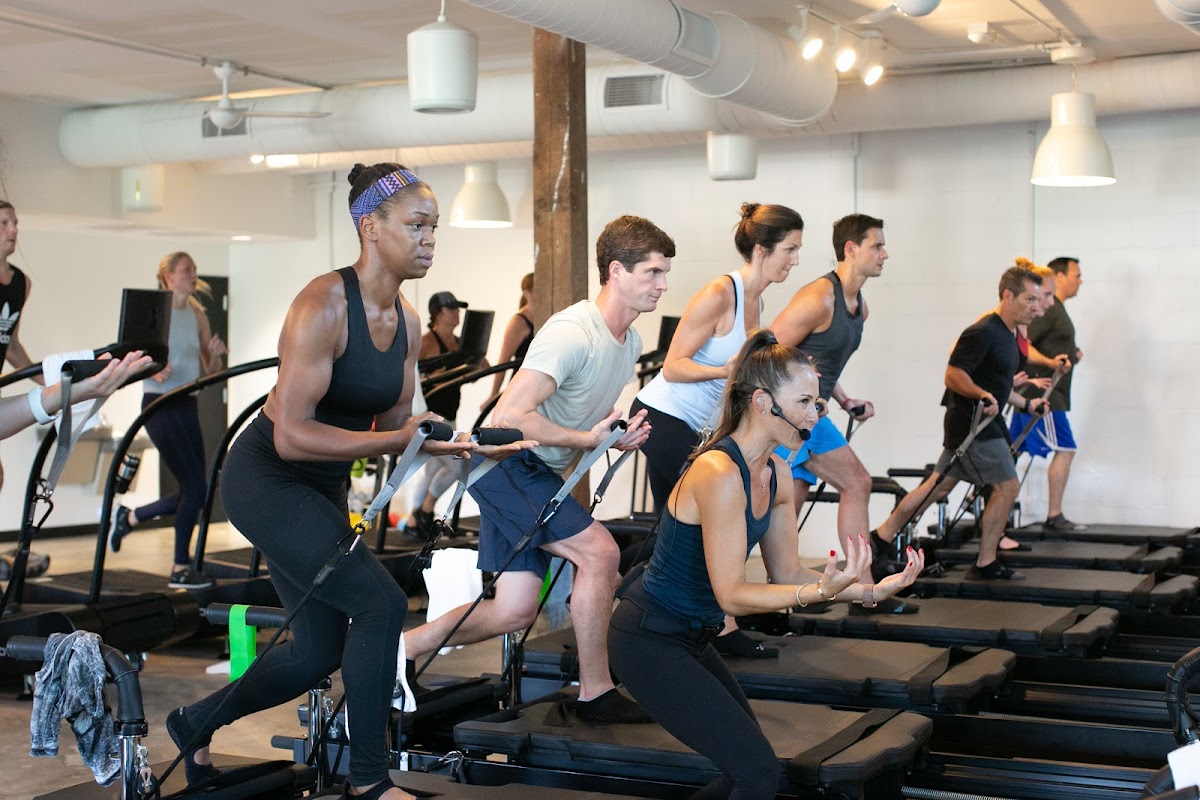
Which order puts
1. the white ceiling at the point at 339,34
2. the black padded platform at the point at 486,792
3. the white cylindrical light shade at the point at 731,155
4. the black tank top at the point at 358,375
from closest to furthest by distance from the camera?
the black tank top at the point at 358,375 → the black padded platform at the point at 486,792 → the white ceiling at the point at 339,34 → the white cylindrical light shade at the point at 731,155

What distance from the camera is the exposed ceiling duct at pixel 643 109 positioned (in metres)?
7.50

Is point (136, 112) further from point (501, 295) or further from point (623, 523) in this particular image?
point (623, 523)

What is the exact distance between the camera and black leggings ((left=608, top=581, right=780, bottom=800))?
2742 millimetres

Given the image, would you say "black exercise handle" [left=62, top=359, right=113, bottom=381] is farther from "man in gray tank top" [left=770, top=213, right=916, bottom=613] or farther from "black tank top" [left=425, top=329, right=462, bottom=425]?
"black tank top" [left=425, top=329, right=462, bottom=425]

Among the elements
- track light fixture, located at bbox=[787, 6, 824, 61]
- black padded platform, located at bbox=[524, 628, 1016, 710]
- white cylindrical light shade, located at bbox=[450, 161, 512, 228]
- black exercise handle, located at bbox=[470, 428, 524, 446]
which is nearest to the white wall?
white cylindrical light shade, located at bbox=[450, 161, 512, 228]

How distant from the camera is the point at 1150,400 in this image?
26.9ft

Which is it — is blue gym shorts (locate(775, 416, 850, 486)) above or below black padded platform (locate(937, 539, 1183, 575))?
above

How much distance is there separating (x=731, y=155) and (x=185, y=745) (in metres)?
5.67

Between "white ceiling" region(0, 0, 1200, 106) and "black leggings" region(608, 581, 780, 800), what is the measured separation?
4586mm

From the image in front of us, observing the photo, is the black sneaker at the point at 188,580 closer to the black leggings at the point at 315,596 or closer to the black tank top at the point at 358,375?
the black leggings at the point at 315,596

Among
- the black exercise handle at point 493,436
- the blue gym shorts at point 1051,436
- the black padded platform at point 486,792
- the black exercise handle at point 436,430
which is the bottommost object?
the black padded platform at point 486,792

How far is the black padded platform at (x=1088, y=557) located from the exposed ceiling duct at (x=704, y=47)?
236 centimetres

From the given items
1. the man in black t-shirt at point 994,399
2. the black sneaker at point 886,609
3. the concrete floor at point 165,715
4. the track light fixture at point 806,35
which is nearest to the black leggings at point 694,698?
the concrete floor at point 165,715

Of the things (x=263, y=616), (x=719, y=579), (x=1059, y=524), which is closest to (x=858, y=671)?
(x=719, y=579)
